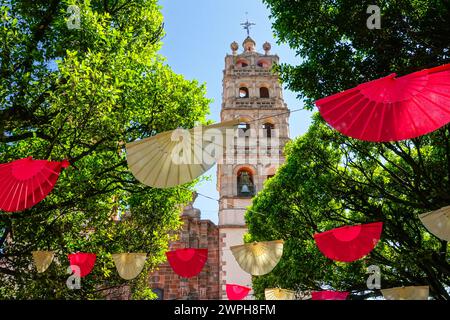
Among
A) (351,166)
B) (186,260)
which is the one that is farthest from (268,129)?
(186,260)

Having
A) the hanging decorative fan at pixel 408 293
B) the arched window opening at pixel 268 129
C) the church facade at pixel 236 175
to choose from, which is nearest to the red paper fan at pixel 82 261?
the hanging decorative fan at pixel 408 293

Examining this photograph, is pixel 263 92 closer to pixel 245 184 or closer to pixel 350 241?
pixel 245 184

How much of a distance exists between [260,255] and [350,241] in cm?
240

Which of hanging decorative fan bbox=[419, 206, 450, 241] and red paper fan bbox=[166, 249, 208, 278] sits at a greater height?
hanging decorative fan bbox=[419, 206, 450, 241]

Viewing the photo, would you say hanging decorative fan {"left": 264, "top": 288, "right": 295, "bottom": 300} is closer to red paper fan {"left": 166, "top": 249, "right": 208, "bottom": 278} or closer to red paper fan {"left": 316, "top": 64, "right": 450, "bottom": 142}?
red paper fan {"left": 166, "top": 249, "right": 208, "bottom": 278}

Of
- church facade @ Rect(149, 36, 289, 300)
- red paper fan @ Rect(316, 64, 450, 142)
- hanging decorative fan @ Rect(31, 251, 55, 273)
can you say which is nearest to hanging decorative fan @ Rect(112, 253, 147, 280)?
hanging decorative fan @ Rect(31, 251, 55, 273)

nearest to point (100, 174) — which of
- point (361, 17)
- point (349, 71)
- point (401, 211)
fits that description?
point (349, 71)

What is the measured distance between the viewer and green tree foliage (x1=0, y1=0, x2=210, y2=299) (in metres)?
6.85

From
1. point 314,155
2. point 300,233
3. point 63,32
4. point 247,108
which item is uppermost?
point 247,108

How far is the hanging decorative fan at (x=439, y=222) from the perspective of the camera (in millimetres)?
6145

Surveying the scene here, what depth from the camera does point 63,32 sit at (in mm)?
7465

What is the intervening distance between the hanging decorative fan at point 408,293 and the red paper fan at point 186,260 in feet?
13.2
